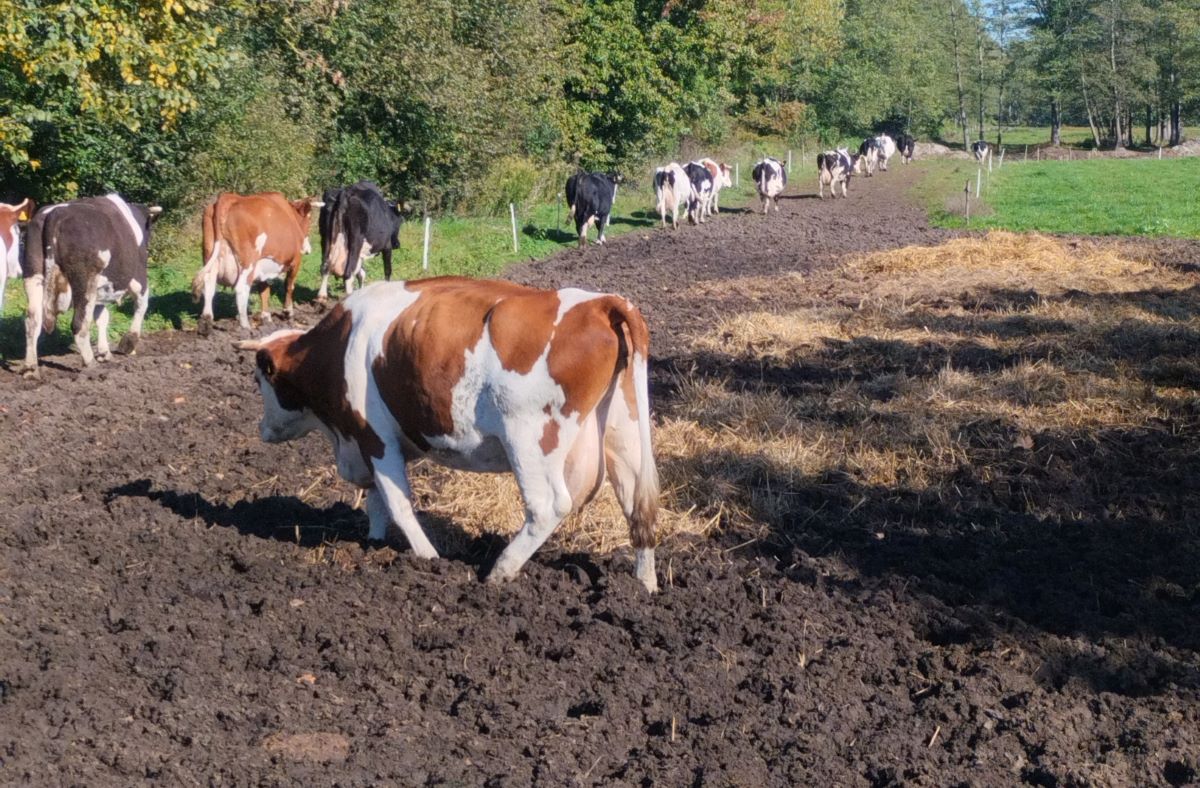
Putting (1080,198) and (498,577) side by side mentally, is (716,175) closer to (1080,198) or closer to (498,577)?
(1080,198)

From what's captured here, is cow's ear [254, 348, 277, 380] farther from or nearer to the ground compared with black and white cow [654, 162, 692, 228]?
nearer to the ground

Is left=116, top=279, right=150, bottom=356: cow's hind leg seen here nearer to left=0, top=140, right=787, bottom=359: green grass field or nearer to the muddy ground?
left=0, top=140, right=787, bottom=359: green grass field

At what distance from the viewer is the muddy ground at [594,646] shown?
466 centimetres

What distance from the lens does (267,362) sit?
7.27 metres

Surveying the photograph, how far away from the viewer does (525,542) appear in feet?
20.5

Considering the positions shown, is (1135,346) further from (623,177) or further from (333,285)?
(623,177)

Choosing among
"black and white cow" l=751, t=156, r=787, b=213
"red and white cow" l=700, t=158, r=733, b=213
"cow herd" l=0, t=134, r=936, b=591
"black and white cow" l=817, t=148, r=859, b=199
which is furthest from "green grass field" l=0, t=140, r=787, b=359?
"black and white cow" l=817, t=148, r=859, b=199

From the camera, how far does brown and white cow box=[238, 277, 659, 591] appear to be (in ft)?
19.9

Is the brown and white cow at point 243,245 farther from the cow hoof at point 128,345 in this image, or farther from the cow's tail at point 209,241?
the cow hoof at point 128,345

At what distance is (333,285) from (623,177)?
69.3 feet

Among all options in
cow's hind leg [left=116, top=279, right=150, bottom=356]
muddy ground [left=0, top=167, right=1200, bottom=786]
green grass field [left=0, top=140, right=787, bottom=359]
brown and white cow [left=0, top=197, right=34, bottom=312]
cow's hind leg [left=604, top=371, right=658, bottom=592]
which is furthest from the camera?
green grass field [left=0, top=140, right=787, bottom=359]

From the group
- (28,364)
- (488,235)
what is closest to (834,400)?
(28,364)

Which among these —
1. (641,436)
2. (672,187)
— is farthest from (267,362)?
(672,187)

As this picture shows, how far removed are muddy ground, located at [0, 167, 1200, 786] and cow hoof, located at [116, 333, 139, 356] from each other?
4.75 meters
